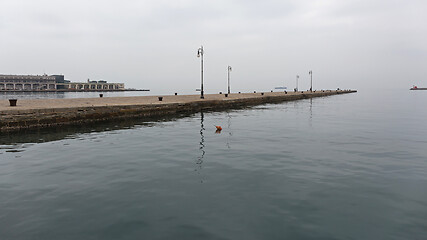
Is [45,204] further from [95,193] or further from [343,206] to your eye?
[343,206]

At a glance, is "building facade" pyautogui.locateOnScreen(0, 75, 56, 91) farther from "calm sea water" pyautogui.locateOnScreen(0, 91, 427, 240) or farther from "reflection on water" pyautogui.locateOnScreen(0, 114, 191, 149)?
"calm sea water" pyautogui.locateOnScreen(0, 91, 427, 240)

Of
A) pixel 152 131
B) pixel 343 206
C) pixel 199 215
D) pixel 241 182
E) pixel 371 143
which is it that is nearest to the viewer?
pixel 199 215

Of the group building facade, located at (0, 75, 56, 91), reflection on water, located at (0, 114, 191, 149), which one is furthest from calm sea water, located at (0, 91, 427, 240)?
building facade, located at (0, 75, 56, 91)

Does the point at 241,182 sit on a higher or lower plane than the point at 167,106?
lower

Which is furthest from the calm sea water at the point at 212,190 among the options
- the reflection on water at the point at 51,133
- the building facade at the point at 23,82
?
the building facade at the point at 23,82

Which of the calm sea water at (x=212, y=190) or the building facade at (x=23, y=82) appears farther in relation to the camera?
the building facade at (x=23, y=82)

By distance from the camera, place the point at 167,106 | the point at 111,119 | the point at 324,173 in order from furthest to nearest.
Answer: the point at 167,106 → the point at 111,119 → the point at 324,173

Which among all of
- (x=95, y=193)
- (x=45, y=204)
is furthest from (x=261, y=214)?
(x=45, y=204)

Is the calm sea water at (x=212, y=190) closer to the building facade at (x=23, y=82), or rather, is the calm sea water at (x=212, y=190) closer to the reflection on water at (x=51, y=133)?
the reflection on water at (x=51, y=133)

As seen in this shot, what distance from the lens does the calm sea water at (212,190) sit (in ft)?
18.0

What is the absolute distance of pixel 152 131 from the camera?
18672 mm

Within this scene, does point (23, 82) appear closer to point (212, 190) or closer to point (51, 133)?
point (51, 133)

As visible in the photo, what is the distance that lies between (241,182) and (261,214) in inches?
85.4

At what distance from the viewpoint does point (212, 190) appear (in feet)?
24.9
